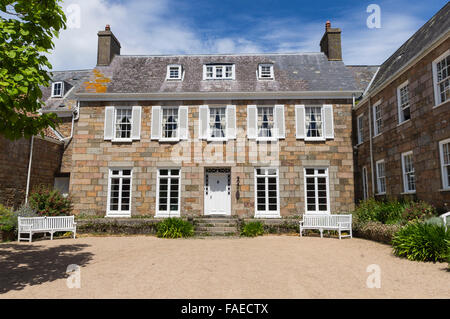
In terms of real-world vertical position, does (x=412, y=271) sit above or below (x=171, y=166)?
below

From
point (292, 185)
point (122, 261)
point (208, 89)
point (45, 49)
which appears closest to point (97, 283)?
point (122, 261)

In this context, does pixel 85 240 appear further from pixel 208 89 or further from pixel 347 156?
pixel 347 156

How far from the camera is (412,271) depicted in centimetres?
694

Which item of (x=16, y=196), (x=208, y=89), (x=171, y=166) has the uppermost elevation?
(x=208, y=89)

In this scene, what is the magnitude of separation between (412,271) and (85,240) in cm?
1075

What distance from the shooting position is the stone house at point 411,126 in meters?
10.9

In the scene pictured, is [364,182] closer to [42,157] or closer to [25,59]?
[25,59]

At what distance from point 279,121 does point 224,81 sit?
376cm

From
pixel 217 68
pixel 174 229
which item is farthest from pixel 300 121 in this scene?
pixel 174 229

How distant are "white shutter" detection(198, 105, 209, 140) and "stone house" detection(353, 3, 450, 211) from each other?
24.9 ft

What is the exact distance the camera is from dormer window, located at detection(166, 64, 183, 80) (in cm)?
1809

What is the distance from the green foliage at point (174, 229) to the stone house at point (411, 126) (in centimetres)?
856

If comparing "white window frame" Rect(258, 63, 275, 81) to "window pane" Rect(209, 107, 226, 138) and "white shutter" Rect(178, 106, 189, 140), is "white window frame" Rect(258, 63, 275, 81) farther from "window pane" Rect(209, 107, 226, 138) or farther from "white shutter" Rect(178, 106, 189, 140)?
"white shutter" Rect(178, 106, 189, 140)

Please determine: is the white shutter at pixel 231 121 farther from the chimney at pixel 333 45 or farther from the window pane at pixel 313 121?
the chimney at pixel 333 45
